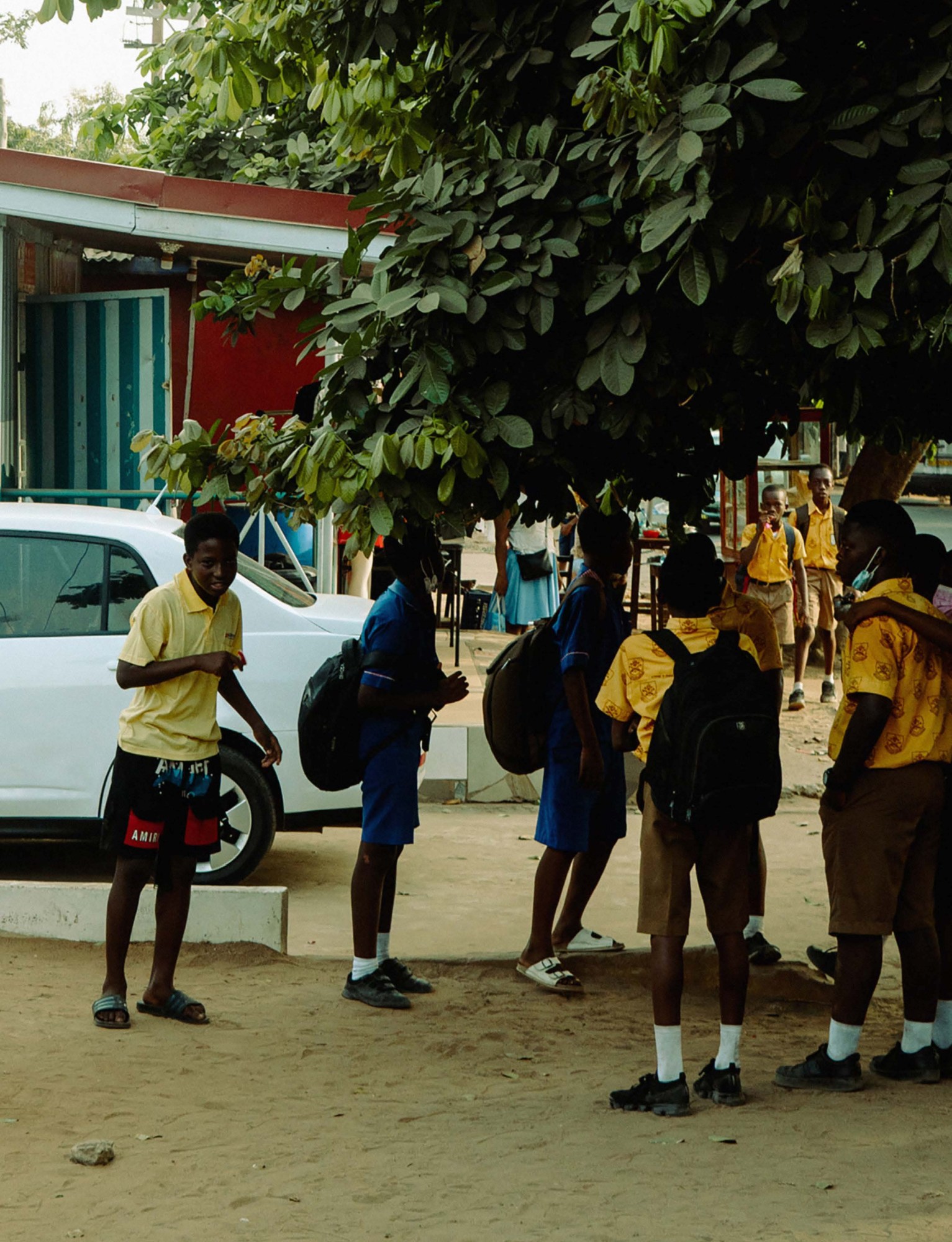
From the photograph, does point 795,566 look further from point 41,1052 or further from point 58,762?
point 41,1052

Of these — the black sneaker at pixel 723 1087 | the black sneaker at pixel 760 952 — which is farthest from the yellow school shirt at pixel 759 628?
the black sneaker at pixel 723 1087

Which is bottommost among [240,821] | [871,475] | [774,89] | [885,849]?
[240,821]

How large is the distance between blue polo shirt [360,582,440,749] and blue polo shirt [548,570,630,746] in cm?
51

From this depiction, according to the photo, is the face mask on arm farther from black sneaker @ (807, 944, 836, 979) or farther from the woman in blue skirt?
the woman in blue skirt

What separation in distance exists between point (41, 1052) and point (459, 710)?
217 inches

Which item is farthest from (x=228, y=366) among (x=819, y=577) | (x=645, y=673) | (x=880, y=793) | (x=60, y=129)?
(x=60, y=129)

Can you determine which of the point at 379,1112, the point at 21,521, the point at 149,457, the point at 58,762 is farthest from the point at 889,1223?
the point at 21,521

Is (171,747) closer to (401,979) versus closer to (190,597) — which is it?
(190,597)

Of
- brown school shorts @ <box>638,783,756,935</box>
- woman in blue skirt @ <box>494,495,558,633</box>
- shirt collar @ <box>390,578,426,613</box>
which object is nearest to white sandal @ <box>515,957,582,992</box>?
brown school shorts @ <box>638,783,756,935</box>

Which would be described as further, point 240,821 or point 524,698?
point 240,821

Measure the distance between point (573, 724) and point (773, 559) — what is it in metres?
6.74

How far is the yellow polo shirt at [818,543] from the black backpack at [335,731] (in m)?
7.97

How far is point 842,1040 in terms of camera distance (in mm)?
4309

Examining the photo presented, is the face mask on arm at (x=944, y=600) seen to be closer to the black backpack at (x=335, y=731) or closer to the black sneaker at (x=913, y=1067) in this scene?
the black sneaker at (x=913, y=1067)
